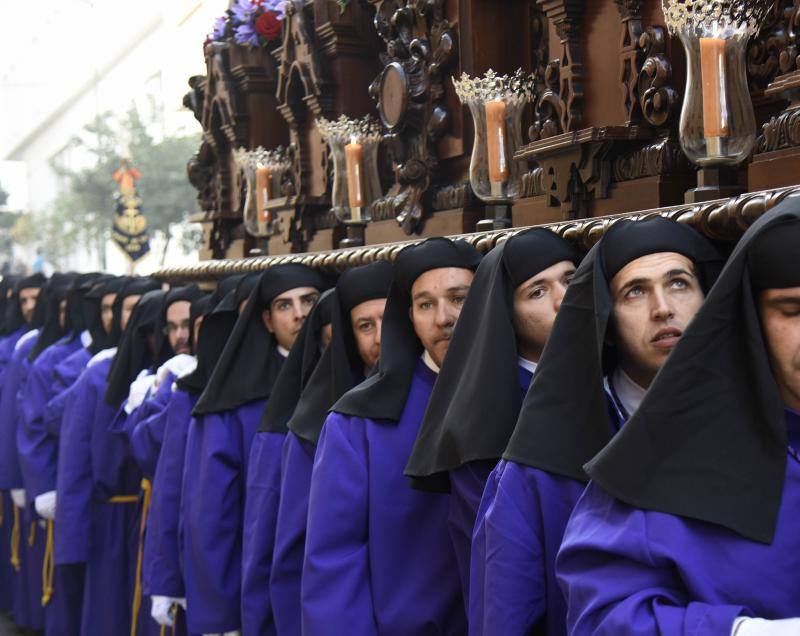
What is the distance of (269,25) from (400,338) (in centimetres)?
373

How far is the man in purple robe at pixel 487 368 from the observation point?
120 inches

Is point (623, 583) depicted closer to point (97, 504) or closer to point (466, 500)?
point (466, 500)

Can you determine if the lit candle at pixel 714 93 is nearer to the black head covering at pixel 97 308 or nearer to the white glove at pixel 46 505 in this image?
the black head covering at pixel 97 308

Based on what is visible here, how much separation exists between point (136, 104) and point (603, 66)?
81.4 feet

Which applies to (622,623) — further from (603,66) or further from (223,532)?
(223,532)

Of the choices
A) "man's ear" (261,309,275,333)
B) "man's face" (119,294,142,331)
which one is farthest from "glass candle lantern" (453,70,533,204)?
"man's face" (119,294,142,331)

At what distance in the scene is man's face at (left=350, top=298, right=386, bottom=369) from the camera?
4.13 m

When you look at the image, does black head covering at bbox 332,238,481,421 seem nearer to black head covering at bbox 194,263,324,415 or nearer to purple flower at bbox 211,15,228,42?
black head covering at bbox 194,263,324,415

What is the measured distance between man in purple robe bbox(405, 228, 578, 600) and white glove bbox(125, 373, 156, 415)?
321 centimetres

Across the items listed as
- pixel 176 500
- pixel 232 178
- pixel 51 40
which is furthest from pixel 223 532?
pixel 51 40

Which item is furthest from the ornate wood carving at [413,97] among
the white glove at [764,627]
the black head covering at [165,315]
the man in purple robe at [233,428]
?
the white glove at [764,627]

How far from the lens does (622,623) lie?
2229 mm

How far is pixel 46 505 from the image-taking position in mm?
7402

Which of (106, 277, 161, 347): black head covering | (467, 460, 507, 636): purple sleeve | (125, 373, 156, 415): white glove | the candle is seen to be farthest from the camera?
(106, 277, 161, 347): black head covering
